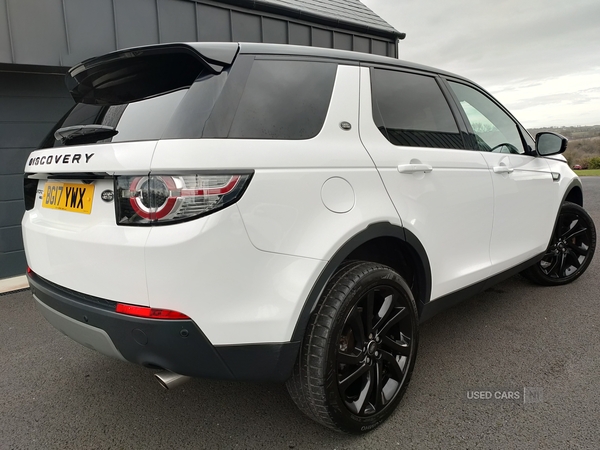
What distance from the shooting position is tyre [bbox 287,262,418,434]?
5.93ft

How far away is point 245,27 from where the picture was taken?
6164mm

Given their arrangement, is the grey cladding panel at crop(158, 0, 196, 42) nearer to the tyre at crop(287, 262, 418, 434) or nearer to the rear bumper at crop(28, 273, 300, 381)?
the rear bumper at crop(28, 273, 300, 381)

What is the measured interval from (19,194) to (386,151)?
4.66 m

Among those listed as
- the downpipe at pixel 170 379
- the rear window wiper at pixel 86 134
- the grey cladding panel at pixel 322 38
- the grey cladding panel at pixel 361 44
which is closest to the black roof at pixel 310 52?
the rear window wiper at pixel 86 134

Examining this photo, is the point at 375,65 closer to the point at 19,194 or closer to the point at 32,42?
the point at 32,42

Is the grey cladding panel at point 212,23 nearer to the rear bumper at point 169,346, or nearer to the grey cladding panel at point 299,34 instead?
the grey cladding panel at point 299,34

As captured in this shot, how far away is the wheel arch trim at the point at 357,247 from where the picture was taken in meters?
1.75

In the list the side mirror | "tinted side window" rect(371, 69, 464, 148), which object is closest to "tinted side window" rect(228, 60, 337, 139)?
"tinted side window" rect(371, 69, 464, 148)

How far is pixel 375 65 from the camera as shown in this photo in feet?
7.55

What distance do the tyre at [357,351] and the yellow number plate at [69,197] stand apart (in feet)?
3.38

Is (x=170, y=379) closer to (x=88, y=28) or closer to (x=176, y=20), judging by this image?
(x=88, y=28)

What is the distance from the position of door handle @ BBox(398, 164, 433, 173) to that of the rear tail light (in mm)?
919

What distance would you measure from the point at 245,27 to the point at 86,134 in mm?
4941

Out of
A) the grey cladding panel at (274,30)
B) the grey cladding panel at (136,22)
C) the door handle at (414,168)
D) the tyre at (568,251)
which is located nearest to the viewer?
the door handle at (414,168)
